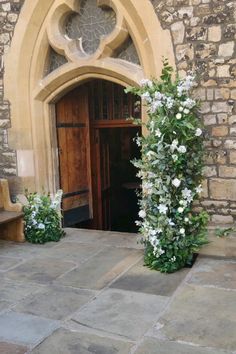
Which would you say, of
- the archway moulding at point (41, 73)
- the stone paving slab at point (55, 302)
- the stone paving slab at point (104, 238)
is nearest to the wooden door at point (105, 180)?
the archway moulding at point (41, 73)

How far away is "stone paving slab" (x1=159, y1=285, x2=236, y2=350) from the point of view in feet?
7.23

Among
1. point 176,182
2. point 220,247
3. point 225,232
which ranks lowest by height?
point 220,247

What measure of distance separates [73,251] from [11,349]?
71.9 inches

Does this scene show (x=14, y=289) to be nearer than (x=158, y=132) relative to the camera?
Yes

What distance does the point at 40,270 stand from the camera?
3438mm

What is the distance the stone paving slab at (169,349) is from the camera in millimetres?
2068

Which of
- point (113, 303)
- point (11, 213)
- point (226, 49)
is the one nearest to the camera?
point (113, 303)

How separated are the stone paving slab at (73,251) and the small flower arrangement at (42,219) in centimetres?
22

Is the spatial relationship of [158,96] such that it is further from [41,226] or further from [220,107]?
[41,226]

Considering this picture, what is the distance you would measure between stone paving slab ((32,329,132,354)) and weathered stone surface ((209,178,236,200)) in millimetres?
1989

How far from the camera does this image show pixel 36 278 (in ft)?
10.7

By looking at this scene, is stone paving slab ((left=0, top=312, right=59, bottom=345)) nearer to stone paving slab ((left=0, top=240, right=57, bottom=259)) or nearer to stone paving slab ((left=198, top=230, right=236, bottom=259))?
stone paving slab ((left=0, top=240, right=57, bottom=259))

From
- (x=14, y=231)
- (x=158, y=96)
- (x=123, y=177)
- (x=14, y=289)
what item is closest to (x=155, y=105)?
(x=158, y=96)

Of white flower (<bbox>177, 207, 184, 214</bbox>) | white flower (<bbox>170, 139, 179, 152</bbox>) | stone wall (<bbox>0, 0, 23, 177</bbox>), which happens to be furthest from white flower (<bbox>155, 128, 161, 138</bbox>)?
stone wall (<bbox>0, 0, 23, 177</bbox>)
